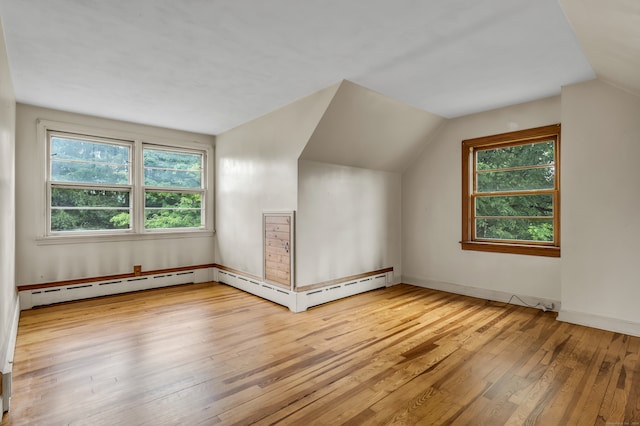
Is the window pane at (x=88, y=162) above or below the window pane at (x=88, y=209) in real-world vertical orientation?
above

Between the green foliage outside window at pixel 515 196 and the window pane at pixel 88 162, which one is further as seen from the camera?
the window pane at pixel 88 162

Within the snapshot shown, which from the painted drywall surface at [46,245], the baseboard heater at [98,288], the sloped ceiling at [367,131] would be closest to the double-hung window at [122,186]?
the painted drywall surface at [46,245]

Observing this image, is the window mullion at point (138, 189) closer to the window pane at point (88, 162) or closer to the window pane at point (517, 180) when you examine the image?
the window pane at point (88, 162)

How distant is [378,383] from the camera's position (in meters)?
2.35

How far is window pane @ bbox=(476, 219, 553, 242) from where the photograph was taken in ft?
13.7

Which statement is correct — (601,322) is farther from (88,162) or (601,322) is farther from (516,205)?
(88,162)

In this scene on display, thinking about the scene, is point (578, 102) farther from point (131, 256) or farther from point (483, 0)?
point (131, 256)

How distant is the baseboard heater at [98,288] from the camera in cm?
423

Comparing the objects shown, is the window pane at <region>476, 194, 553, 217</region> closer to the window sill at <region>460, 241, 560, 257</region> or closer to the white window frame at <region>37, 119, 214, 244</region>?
the window sill at <region>460, 241, 560, 257</region>

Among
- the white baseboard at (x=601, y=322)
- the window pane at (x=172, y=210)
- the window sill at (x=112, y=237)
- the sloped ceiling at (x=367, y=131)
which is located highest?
the sloped ceiling at (x=367, y=131)

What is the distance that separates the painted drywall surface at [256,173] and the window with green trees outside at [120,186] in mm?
526

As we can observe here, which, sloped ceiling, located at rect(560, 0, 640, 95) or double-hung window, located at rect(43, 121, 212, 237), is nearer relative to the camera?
A: sloped ceiling, located at rect(560, 0, 640, 95)

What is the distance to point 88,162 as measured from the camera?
15.5 feet

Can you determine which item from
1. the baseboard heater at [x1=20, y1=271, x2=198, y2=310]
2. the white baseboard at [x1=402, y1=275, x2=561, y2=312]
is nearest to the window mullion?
the baseboard heater at [x1=20, y1=271, x2=198, y2=310]
